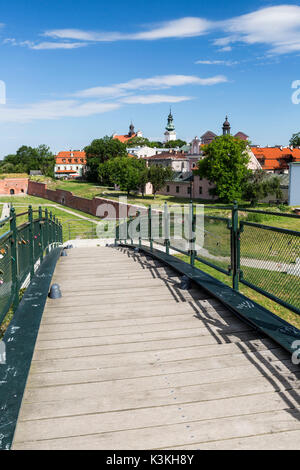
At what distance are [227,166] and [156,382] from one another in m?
54.7

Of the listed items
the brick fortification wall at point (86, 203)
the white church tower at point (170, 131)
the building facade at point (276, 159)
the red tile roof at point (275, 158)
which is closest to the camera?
the brick fortification wall at point (86, 203)

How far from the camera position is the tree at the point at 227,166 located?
178 feet

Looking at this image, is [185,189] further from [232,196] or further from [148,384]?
[148,384]

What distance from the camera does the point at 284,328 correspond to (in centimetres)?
382

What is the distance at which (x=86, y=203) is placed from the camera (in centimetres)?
6025

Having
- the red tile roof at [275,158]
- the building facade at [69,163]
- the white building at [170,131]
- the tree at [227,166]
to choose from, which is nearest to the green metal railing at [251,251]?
the tree at [227,166]

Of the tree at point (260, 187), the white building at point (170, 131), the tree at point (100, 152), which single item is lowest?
the tree at point (260, 187)

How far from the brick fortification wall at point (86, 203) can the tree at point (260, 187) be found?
54.4 ft

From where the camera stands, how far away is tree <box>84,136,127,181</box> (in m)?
89.8

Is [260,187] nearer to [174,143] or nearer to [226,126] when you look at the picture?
[226,126]

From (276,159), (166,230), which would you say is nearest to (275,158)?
(276,159)

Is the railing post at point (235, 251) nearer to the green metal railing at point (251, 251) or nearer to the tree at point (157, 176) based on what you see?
the green metal railing at point (251, 251)
